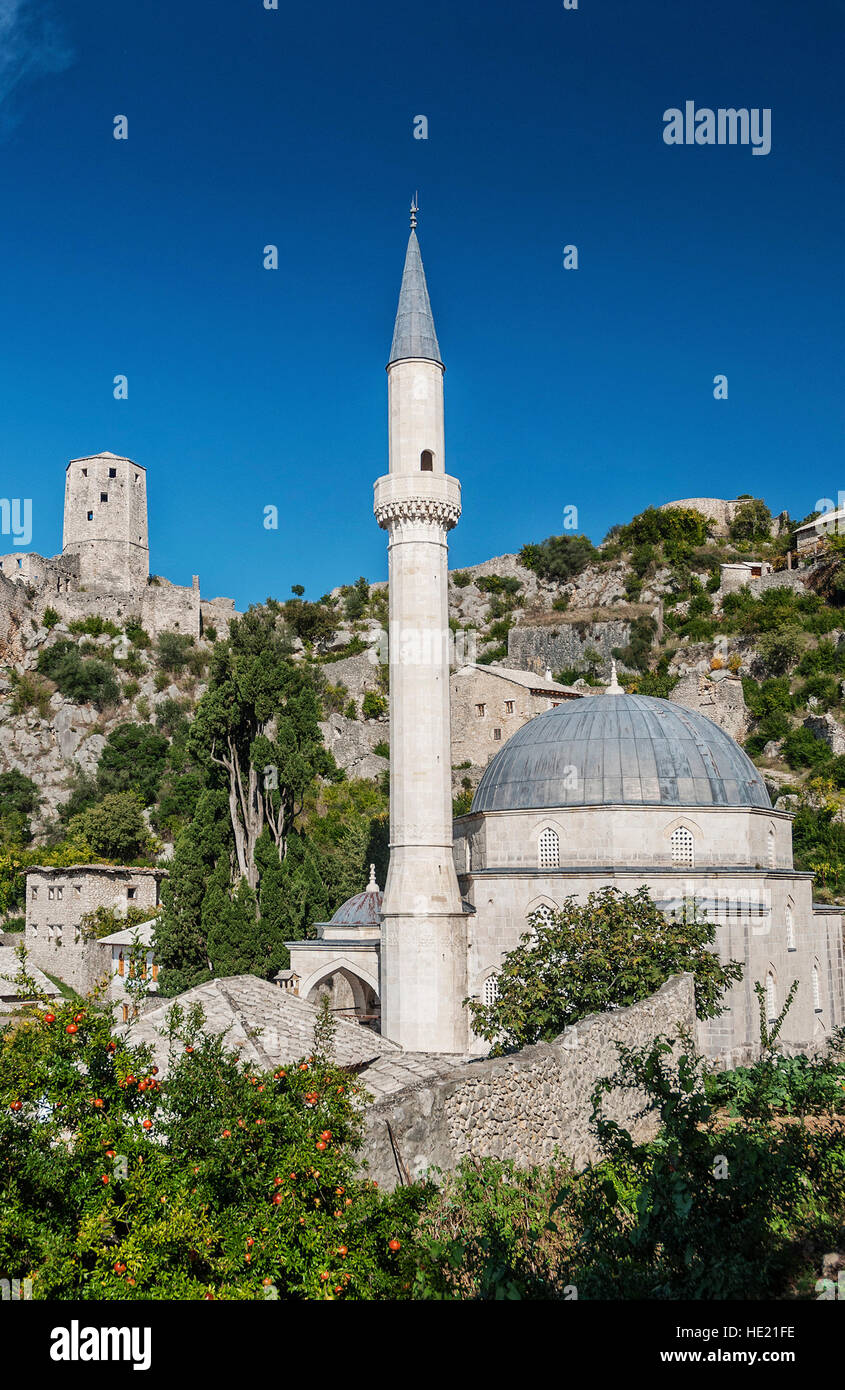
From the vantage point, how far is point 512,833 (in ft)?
69.6

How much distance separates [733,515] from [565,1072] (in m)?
58.9

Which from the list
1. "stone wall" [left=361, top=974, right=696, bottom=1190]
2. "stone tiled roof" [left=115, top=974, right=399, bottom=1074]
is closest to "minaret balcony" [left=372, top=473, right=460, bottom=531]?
"stone tiled roof" [left=115, top=974, right=399, bottom=1074]

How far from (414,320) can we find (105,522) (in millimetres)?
46140

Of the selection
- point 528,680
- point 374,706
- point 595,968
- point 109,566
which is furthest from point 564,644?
point 595,968

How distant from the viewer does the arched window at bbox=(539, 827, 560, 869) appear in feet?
68.3

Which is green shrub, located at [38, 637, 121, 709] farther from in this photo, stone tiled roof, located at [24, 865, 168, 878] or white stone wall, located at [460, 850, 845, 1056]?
white stone wall, located at [460, 850, 845, 1056]

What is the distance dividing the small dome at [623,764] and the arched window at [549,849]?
56cm

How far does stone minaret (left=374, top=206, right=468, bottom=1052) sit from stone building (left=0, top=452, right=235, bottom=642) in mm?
42022

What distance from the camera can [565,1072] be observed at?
992 centimetres

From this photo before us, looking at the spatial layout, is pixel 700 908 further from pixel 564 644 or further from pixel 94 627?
pixel 94 627

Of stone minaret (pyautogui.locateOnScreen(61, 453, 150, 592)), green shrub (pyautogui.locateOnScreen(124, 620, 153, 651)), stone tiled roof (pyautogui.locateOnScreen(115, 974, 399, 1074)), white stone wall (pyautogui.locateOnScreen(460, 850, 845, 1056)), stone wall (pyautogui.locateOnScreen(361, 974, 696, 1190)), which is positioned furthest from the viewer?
stone minaret (pyautogui.locateOnScreen(61, 453, 150, 592))

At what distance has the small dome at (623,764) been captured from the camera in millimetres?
20781
